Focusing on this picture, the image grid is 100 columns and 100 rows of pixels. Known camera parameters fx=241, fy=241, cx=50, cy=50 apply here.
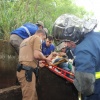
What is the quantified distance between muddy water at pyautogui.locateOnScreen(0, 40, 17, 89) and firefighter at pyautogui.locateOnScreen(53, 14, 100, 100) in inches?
100

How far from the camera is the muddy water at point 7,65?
5176 mm

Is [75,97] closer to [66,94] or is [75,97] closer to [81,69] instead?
[66,94]

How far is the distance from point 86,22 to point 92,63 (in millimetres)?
590

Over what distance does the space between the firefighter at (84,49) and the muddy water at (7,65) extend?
2.54 metres

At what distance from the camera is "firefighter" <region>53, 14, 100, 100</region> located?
2.47 meters

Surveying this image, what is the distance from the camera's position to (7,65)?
17.3 ft

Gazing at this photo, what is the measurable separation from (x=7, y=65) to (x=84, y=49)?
120 inches

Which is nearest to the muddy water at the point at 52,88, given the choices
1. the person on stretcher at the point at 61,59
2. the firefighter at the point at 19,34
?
the person on stretcher at the point at 61,59

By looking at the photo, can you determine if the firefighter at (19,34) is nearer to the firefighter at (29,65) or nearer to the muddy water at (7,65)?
the muddy water at (7,65)

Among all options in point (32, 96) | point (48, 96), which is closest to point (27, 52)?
point (32, 96)

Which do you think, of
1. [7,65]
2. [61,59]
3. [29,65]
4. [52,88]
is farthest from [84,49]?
[52,88]

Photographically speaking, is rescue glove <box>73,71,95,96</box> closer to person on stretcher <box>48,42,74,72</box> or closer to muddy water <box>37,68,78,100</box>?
person on stretcher <box>48,42,74,72</box>

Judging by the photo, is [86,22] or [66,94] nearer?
[86,22]

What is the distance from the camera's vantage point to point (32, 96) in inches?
178
